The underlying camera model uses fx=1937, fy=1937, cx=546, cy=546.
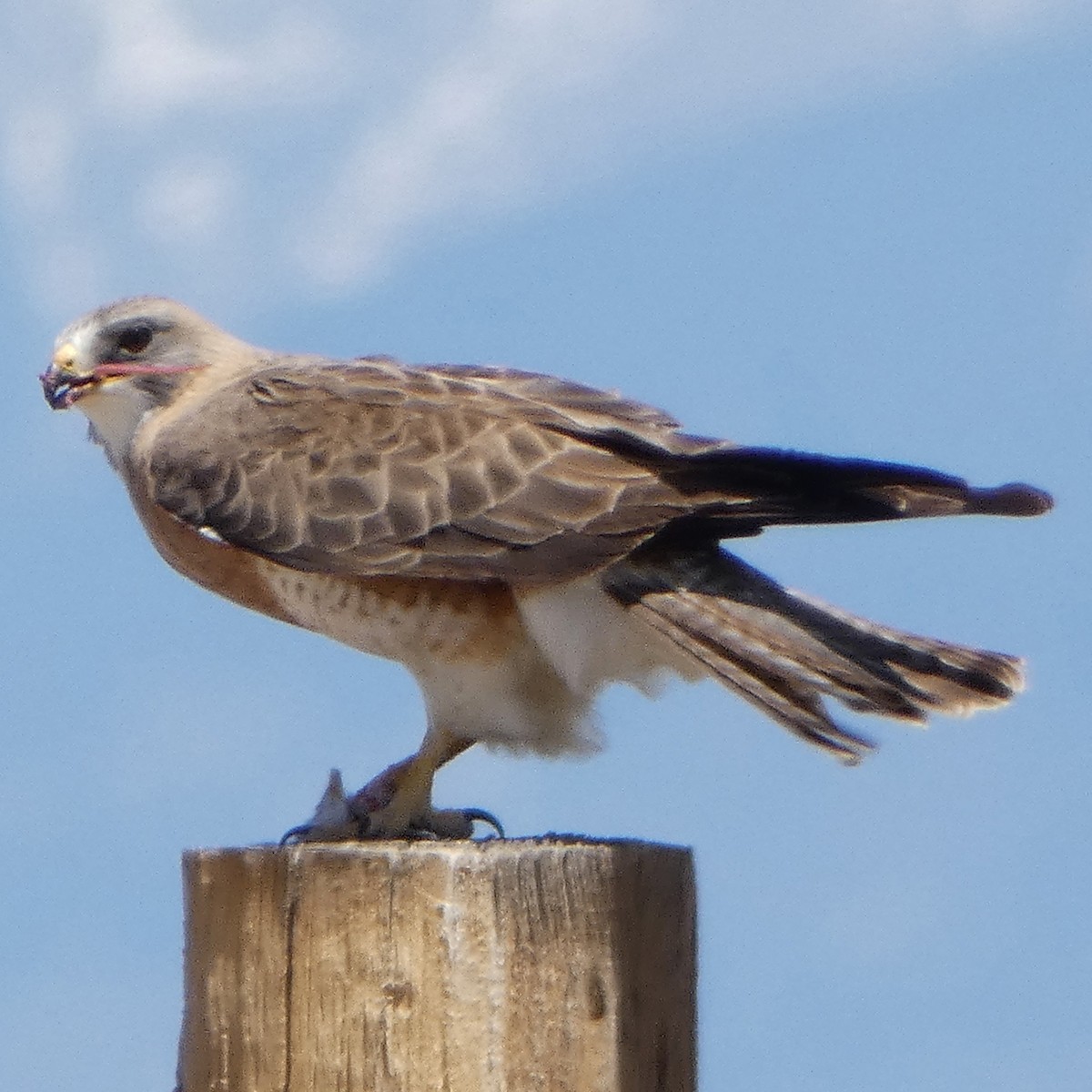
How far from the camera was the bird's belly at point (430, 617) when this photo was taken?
5.14 m

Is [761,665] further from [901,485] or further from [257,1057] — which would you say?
[257,1057]

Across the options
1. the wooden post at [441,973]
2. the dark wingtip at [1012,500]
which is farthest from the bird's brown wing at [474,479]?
the wooden post at [441,973]

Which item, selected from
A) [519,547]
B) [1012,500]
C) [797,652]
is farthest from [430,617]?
[1012,500]

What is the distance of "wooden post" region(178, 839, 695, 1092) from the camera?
3.44m

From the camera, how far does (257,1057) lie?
11.9ft

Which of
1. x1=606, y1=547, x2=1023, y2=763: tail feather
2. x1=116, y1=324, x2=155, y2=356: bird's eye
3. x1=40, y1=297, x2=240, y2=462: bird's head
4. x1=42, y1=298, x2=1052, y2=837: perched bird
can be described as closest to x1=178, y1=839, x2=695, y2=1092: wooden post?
x1=606, y1=547, x2=1023, y2=763: tail feather

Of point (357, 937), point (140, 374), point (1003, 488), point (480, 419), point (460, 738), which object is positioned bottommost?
point (357, 937)

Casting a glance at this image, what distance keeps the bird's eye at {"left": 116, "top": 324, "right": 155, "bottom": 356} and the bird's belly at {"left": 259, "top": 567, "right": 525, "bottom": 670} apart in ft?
4.65

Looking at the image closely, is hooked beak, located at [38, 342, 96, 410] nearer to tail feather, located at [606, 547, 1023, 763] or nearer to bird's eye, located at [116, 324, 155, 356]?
bird's eye, located at [116, 324, 155, 356]

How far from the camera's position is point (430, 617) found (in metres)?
5.14

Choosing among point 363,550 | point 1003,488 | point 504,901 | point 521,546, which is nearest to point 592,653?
point 521,546

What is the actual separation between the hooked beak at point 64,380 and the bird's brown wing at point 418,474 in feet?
1.59

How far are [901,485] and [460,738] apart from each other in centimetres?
148

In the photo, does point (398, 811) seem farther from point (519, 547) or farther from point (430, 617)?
point (519, 547)
